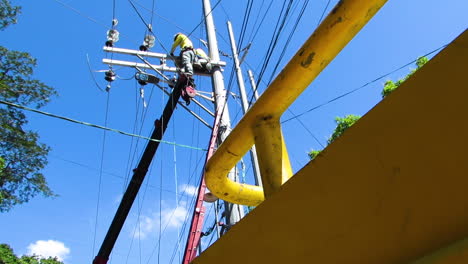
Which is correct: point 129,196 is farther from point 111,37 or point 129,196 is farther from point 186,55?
point 111,37

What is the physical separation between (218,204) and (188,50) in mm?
3446

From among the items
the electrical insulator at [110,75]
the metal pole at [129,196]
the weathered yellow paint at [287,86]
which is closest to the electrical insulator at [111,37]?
the electrical insulator at [110,75]

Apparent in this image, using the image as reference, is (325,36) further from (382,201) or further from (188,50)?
(188,50)

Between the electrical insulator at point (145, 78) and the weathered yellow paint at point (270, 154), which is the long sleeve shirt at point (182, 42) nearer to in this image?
the electrical insulator at point (145, 78)

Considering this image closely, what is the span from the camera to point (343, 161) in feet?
3.14

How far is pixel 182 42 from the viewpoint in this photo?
8.10 meters

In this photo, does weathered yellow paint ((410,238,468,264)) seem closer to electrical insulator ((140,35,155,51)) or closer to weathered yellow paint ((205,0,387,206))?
weathered yellow paint ((205,0,387,206))

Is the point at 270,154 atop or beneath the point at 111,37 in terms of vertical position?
beneath

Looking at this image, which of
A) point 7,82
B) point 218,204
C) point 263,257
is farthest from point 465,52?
point 7,82

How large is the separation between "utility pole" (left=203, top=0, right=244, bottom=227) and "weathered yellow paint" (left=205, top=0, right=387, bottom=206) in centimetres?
382

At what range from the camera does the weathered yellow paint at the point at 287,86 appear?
3.68 ft

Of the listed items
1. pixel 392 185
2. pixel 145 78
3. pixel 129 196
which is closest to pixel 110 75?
pixel 145 78

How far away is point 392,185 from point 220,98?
19.2 feet

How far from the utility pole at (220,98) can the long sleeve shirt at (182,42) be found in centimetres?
56
